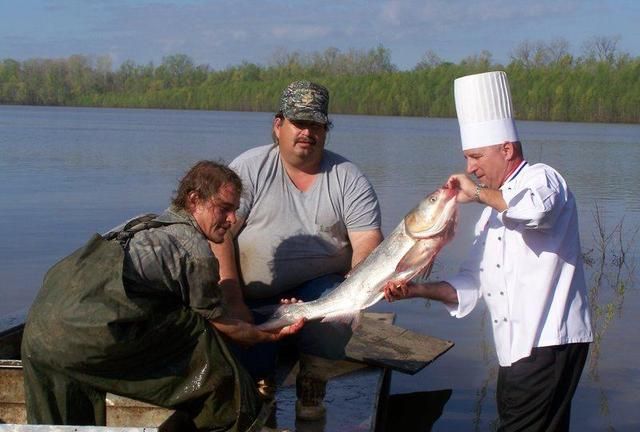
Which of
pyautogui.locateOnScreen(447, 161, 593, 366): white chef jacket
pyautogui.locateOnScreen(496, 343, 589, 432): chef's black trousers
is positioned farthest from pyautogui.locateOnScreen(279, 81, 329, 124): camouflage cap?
pyautogui.locateOnScreen(496, 343, 589, 432): chef's black trousers

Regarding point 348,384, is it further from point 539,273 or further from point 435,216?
point 539,273

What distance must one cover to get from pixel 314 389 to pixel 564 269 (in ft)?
6.34

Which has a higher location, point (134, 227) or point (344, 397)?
point (134, 227)

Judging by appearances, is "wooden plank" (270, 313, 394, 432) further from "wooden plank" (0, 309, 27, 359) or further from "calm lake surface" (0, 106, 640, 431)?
"wooden plank" (0, 309, 27, 359)

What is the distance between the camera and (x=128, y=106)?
8412 centimetres

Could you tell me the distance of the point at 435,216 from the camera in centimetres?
461

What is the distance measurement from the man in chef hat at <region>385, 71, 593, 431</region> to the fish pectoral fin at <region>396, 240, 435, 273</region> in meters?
0.29

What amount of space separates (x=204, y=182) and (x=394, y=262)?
101cm

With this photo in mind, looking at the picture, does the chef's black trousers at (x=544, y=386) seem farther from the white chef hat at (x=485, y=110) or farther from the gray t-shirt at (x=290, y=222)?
the gray t-shirt at (x=290, y=222)

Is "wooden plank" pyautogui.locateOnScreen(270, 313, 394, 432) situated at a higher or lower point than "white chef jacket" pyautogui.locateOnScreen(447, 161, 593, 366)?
lower

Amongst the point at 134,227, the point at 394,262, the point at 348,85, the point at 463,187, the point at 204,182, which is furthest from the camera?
the point at 348,85

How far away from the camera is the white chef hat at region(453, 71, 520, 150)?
4.52m

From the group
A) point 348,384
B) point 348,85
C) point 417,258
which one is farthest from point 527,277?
point 348,85

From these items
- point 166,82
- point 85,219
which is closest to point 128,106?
point 166,82
